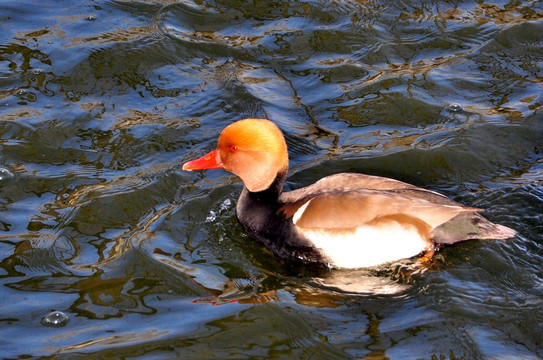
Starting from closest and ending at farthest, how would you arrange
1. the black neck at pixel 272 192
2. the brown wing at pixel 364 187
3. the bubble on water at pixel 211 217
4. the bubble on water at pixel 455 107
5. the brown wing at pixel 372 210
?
the brown wing at pixel 372 210
the brown wing at pixel 364 187
the black neck at pixel 272 192
the bubble on water at pixel 211 217
the bubble on water at pixel 455 107

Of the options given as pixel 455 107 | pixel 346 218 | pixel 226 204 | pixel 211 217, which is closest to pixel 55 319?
pixel 211 217

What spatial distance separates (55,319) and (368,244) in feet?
6.68

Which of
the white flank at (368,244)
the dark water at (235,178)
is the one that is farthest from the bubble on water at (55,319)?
the white flank at (368,244)

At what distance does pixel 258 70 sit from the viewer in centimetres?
738

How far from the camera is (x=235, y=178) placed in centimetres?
614

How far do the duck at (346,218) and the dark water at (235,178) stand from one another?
5.1 inches

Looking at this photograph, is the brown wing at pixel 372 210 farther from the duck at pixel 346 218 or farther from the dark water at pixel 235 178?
the dark water at pixel 235 178

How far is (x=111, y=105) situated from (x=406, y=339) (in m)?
3.81

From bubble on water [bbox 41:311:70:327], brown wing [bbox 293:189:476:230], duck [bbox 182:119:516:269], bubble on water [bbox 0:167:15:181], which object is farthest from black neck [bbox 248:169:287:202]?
bubble on water [bbox 0:167:15:181]

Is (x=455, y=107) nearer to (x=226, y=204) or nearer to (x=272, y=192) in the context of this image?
(x=272, y=192)

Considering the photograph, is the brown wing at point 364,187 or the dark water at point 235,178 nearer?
the dark water at point 235,178

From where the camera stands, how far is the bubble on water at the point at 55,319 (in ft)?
14.2

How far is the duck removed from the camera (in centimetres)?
492

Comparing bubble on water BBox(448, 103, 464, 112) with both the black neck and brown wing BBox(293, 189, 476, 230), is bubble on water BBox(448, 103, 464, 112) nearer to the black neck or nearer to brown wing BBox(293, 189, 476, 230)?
brown wing BBox(293, 189, 476, 230)
